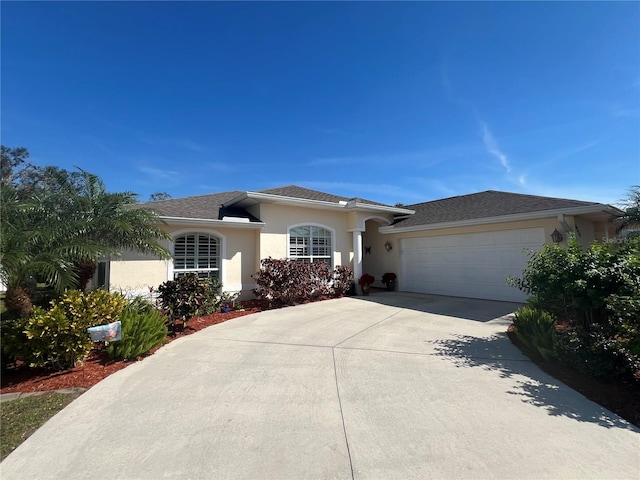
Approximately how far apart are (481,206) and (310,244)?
25.1 feet

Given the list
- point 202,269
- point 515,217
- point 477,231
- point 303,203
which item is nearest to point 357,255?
point 303,203

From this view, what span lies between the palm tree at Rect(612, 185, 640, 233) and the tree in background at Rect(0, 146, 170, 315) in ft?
47.7

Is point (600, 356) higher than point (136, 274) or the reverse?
the reverse

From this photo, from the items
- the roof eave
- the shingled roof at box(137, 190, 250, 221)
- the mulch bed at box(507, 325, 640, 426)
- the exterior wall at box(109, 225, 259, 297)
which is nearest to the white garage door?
the roof eave

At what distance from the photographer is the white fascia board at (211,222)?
32.7 ft

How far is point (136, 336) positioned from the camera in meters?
5.67

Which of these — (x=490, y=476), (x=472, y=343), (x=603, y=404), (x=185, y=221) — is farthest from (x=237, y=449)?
(x=185, y=221)

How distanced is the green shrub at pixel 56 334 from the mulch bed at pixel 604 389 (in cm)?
778

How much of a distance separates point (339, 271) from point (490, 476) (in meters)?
10.7

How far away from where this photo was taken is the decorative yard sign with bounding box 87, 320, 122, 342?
495 cm

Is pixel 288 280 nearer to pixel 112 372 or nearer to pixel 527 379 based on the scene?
pixel 112 372

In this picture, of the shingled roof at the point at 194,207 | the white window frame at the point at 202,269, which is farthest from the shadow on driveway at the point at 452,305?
the shingled roof at the point at 194,207

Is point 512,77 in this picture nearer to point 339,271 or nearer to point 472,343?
point 472,343

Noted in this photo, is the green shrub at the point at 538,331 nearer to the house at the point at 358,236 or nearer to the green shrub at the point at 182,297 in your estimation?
the house at the point at 358,236
